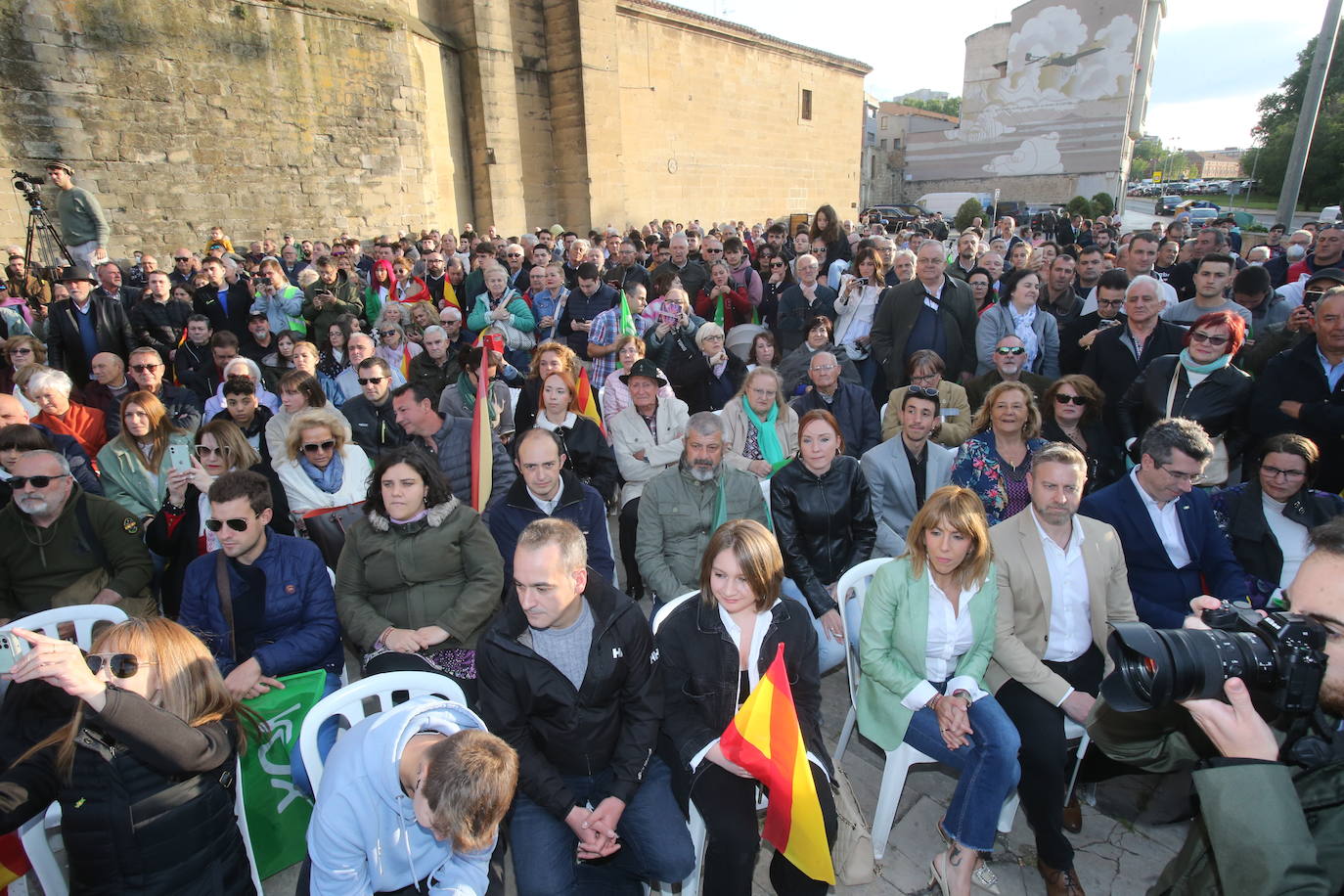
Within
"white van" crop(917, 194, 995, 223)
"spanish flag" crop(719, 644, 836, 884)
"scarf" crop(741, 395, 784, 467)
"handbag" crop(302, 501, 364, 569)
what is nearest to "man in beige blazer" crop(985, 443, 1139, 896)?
"spanish flag" crop(719, 644, 836, 884)

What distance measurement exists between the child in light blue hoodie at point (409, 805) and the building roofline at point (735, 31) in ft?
61.5

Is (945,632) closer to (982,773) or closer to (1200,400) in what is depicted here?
(982,773)

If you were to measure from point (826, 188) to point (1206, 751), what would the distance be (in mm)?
27503

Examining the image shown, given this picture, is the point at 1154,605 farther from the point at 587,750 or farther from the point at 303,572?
the point at 303,572

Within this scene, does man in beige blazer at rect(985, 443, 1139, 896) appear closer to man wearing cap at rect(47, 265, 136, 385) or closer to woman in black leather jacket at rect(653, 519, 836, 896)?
woman in black leather jacket at rect(653, 519, 836, 896)

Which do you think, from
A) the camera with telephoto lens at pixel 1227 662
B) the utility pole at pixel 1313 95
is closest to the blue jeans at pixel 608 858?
the camera with telephoto lens at pixel 1227 662

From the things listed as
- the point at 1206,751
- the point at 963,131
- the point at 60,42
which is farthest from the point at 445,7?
the point at 963,131

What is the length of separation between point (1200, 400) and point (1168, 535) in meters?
1.35

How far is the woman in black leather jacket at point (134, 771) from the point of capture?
5.74 feet

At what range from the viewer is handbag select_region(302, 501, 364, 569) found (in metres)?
3.74

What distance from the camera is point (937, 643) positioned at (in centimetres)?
276

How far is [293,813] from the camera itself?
2617mm

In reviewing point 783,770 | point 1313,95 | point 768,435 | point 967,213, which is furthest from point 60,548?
point 967,213

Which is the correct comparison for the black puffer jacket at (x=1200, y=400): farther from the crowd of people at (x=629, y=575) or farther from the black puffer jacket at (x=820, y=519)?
the black puffer jacket at (x=820, y=519)
